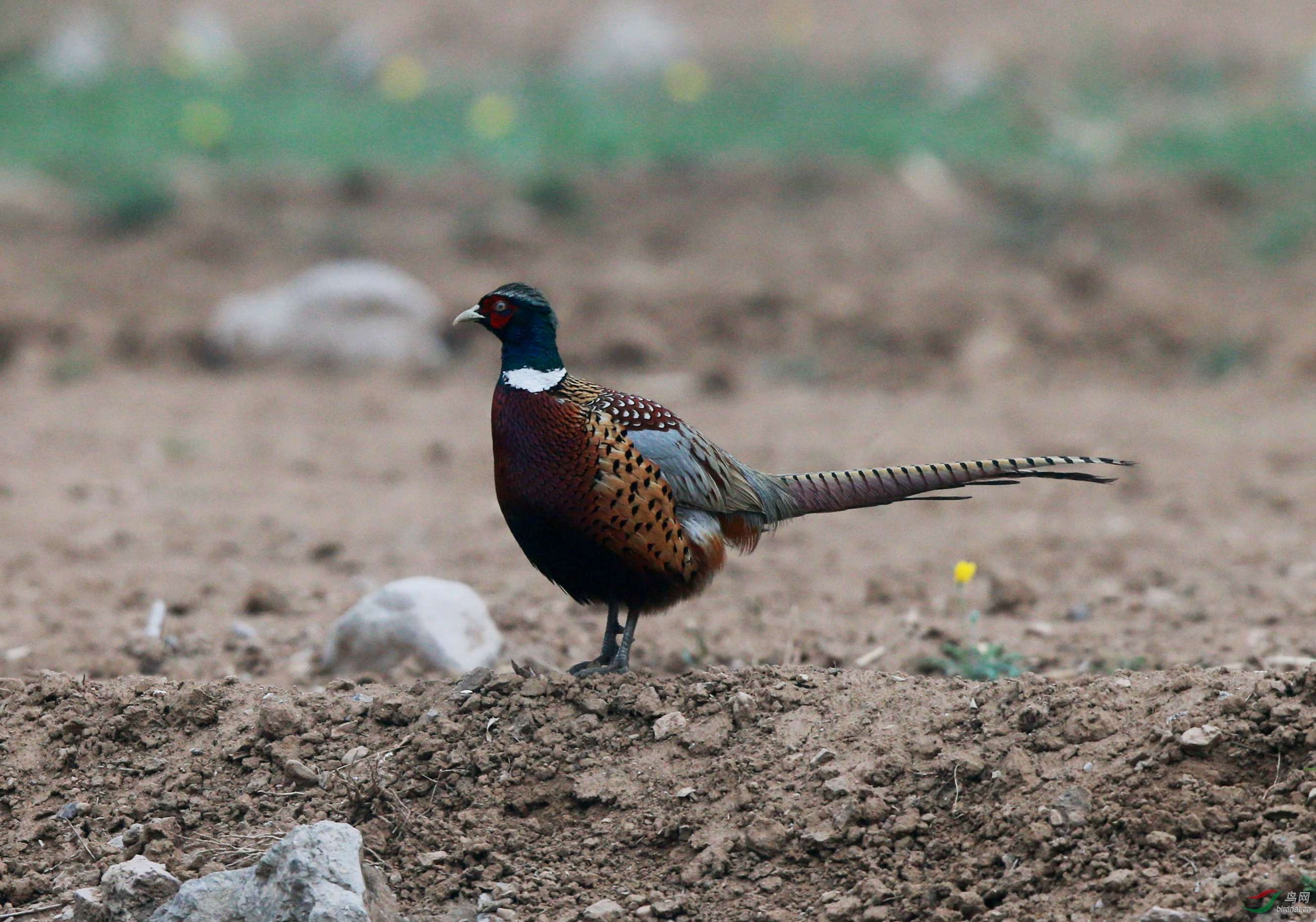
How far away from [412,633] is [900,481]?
1.77 metres

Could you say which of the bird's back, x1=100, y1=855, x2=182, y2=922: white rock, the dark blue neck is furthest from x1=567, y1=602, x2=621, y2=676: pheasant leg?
x1=100, y1=855, x2=182, y2=922: white rock

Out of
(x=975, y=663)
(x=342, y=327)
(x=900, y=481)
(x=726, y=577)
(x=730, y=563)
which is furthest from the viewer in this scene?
(x=342, y=327)

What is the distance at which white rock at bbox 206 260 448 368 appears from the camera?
11.2 m

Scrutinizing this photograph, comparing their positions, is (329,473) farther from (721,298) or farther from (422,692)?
(422,692)

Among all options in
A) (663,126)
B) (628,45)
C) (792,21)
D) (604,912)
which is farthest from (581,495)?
(792,21)

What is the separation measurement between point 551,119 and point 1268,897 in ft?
41.2

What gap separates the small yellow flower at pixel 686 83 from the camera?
15102 mm

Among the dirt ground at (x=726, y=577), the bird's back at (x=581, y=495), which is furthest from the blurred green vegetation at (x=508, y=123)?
the bird's back at (x=581, y=495)

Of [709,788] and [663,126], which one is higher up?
[663,126]

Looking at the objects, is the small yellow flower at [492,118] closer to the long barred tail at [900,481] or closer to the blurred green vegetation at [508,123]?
the blurred green vegetation at [508,123]

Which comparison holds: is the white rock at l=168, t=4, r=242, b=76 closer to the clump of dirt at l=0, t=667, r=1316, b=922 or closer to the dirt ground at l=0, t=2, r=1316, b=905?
the dirt ground at l=0, t=2, r=1316, b=905

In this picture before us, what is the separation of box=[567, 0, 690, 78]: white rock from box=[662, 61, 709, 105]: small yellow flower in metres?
0.54

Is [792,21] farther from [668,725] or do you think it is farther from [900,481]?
[668,725]

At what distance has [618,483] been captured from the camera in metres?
4.18
